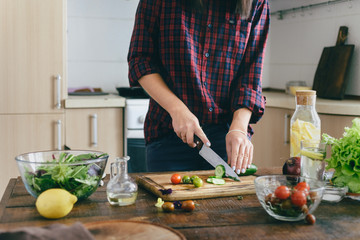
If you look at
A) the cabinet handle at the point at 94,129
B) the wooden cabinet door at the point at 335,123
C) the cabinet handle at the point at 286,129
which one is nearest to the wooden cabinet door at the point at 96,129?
the cabinet handle at the point at 94,129

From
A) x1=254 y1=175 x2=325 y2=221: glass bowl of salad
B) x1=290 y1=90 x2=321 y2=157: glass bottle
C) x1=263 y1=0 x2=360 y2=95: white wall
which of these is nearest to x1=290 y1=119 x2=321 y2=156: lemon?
x1=290 y1=90 x2=321 y2=157: glass bottle

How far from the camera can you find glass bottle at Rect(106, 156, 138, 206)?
45.2 inches

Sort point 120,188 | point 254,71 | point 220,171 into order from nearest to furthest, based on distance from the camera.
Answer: point 120,188 < point 220,171 < point 254,71

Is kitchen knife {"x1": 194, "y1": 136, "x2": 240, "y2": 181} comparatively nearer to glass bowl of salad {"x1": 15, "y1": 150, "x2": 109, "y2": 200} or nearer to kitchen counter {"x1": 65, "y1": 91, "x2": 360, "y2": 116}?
glass bowl of salad {"x1": 15, "y1": 150, "x2": 109, "y2": 200}

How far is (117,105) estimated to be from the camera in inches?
121

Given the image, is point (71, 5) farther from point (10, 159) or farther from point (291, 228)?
point (291, 228)

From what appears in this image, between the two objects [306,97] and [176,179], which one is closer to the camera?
[176,179]

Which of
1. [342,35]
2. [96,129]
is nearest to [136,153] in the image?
[96,129]

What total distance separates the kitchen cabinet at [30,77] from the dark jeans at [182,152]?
151 cm

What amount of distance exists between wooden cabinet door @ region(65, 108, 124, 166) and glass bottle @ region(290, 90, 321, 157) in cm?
180

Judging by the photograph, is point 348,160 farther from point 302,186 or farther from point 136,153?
point 136,153

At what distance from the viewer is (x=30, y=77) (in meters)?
2.96

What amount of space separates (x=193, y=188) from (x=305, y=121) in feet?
1.43

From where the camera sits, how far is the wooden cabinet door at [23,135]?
2963 millimetres
